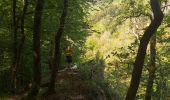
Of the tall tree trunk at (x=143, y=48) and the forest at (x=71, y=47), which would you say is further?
the forest at (x=71, y=47)

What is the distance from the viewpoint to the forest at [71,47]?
13.5 m

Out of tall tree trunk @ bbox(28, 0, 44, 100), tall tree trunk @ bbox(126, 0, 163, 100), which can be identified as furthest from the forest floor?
tall tree trunk @ bbox(126, 0, 163, 100)

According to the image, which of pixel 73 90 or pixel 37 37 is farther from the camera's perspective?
pixel 73 90

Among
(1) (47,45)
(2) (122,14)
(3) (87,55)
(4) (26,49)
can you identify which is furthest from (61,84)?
(3) (87,55)

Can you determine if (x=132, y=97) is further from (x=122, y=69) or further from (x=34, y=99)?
(x=122, y=69)

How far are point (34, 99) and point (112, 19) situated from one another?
828 centimetres

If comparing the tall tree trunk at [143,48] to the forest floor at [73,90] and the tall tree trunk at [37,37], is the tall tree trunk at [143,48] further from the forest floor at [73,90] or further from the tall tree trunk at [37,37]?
the tall tree trunk at [37,37]

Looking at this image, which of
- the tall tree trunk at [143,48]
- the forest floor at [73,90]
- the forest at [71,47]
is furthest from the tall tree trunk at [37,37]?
the tall tree trunk at [143,48]

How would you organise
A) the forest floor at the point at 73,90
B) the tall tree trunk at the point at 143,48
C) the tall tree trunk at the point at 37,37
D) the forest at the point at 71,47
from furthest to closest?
the forest floor at the point at 73,90
the forest at the point at 71,47
the tall tree trunk at the point at 37,37
the tall tree trunk at the point at 143,48

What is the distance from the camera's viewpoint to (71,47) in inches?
917

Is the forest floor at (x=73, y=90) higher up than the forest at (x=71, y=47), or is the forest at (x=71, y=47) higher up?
the forest at (x=71, y=47)

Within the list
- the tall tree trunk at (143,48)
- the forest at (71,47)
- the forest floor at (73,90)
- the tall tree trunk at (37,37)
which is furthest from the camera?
the forest floor at (73,90)

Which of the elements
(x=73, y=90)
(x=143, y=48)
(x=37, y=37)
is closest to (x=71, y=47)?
(x=73, y=90)

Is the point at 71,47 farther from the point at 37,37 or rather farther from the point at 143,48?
the point at 143,48
